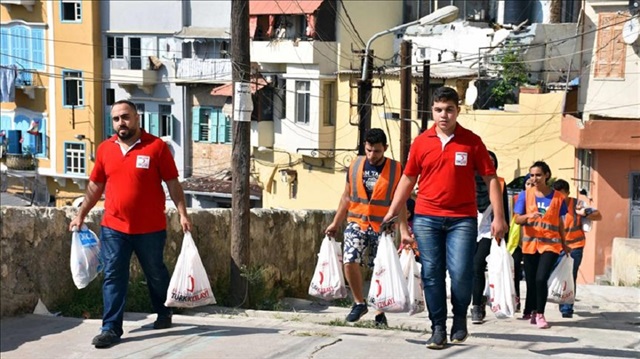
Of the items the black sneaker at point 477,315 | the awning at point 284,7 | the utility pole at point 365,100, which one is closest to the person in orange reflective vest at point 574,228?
the black sneaker at point 477,315

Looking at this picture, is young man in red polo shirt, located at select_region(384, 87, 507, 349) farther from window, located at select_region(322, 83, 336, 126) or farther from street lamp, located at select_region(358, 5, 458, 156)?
window, located at select_region(322, 83, 336, 126)

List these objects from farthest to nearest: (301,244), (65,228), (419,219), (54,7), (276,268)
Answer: (54,7)
(301,244)
(276,268)
(65,228)
(419,219)

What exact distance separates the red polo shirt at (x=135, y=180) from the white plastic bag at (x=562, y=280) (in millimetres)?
3942

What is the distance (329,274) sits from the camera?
360 inches

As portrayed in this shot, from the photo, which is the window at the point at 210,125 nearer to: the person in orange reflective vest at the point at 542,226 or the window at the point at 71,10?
the window at the point at 71,10

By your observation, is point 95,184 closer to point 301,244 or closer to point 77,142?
point 301,244

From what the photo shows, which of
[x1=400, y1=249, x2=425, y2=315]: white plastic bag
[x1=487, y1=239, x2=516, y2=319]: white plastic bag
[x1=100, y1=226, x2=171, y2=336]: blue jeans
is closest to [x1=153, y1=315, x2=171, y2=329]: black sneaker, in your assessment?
[x1=100, y1=226, x2=171, y2=336]: blue jeans

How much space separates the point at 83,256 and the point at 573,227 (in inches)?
197

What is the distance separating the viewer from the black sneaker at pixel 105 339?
769cm

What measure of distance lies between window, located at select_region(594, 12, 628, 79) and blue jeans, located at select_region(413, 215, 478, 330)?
17796mm

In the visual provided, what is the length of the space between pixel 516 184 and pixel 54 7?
92.5ft

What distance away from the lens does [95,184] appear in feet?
26.3

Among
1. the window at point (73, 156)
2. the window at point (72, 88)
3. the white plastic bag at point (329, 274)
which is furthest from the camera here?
the window at point (73, 156)

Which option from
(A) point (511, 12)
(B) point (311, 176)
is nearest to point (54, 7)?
(B) point (311, 176)
